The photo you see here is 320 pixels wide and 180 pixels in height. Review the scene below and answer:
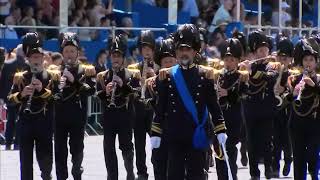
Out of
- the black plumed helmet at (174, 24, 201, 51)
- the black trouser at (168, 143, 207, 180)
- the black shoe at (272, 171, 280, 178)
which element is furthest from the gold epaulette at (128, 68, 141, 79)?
the black trouser at (168, 143, 207, 180)

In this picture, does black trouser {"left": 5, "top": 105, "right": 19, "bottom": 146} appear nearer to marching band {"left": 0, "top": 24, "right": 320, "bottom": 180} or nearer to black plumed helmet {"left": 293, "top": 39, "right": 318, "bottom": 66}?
marching band {"left": 0, "top": 24, "right": 320, "bottom": 180}

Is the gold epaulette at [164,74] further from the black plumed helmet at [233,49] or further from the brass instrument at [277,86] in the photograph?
the brass instrument at [277,86]

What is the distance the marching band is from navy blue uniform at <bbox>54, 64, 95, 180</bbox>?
0.01m

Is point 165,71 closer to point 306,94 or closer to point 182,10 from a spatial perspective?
point 306,94

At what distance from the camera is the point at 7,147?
19500mm

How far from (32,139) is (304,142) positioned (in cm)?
332

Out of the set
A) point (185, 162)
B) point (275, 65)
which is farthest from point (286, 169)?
point (185, 162)

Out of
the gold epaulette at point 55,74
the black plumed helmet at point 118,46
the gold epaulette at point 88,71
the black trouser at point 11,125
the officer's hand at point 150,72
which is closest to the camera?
the gold epaulette at point 55,74

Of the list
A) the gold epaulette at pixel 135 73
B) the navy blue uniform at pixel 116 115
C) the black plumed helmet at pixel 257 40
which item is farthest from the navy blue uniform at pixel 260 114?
the navy blue uniform at pixel 116 115

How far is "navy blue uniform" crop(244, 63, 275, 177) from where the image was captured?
597 inches

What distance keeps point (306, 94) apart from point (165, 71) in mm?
2519

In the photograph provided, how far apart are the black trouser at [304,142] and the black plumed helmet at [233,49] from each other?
188 cm

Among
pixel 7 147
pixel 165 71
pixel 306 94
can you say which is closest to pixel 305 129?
pixel 306 94

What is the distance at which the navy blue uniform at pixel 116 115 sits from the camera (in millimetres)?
14000
